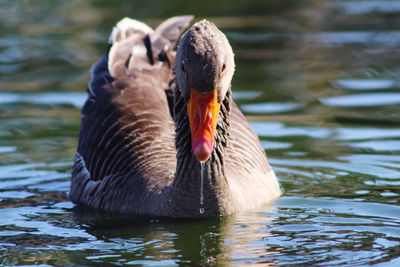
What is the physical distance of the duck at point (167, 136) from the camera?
27.7 ft

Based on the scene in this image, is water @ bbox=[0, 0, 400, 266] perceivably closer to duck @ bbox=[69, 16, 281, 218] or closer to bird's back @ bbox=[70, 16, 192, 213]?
duck @ bbox=[69, 16, 281, 218]

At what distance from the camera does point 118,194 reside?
33.3 feet

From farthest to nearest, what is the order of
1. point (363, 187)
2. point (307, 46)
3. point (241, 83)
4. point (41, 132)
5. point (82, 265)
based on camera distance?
point (307, 46), point (241, 83), point (41, 132), point (363, 187), point (82, 265)

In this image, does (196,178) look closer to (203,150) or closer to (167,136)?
(203,150)

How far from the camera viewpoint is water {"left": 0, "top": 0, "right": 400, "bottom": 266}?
848 centimetres

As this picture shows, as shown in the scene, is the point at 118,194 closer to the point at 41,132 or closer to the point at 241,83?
the point at 41,132

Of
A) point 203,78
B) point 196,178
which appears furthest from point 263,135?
point 203,78

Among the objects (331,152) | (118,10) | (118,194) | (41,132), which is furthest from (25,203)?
(118,10)

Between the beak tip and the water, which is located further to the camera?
the water

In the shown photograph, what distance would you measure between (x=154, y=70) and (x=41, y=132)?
143 inches

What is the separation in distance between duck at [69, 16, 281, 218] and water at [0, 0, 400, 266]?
0.91ft

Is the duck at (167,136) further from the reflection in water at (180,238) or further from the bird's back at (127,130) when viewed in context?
the reflection in water at (180,238)

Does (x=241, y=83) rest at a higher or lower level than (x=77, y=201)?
higher

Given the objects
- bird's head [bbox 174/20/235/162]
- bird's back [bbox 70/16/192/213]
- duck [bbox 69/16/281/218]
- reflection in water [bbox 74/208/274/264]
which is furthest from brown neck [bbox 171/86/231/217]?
bird's head [bbox 174/20/235/162]
